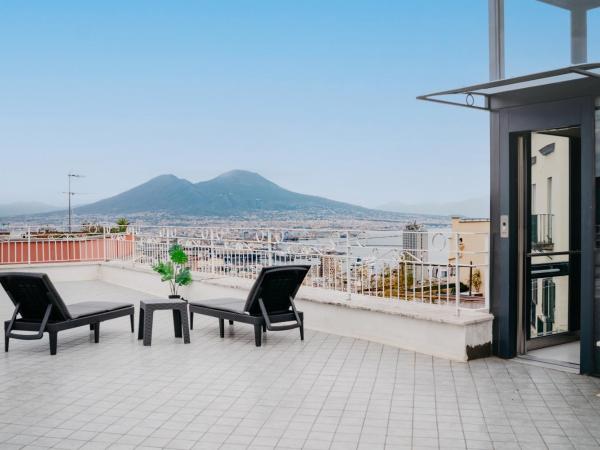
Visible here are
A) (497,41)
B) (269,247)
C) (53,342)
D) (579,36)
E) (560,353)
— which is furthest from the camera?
(269,247)

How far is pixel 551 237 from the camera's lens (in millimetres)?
7188

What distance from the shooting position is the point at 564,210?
7262 millimetres

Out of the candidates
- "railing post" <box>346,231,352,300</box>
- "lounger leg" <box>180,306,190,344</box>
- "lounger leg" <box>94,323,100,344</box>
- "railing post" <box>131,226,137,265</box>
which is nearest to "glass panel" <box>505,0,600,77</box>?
"railing post" <box>346,231,352,300</box>

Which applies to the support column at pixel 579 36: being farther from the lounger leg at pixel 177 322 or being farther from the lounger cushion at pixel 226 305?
the lounger leg at pixel 177 322

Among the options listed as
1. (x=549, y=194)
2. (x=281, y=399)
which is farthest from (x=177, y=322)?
(x=549, y=194)

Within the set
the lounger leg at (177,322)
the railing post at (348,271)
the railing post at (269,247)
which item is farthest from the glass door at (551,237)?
the railing post at (269,247)

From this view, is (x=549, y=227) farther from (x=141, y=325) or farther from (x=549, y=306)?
(x=141, y=325)

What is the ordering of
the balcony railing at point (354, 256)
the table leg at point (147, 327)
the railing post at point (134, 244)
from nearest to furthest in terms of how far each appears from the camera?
the balcony railing at point (354, 256) < the table leg at point (147, 327) < the railing post at point (134, 244)

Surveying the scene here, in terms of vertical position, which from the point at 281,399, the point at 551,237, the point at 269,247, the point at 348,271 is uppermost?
the point at 551,237

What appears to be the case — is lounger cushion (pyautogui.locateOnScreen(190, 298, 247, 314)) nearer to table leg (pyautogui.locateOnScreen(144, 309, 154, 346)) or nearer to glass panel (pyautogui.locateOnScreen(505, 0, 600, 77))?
table leg (pyautogui.locateOnScreen(144, 309, 154, 346))

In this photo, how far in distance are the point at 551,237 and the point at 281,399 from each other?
3715mm

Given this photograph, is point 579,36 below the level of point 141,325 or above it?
above

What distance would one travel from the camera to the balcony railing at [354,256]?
724 centimetres

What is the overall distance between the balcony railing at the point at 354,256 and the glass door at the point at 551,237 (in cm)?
53
